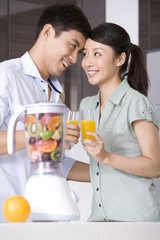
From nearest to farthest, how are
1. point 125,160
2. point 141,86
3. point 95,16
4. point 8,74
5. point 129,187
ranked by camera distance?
point 125,160 → point 129,187 → point 8,74 → point 141,86 → point 95,16

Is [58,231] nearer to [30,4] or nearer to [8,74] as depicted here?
[8,74]

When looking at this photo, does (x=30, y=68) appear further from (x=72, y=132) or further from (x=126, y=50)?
(x=72, y=132)

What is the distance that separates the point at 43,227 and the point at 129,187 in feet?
2.46

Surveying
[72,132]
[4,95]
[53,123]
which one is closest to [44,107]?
[53,123]

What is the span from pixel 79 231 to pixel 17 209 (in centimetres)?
17

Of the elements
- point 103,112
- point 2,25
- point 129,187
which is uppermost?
point 2,25

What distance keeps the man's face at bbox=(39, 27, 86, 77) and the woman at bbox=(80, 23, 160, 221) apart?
0.17 ft

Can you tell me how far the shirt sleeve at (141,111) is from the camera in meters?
1.67

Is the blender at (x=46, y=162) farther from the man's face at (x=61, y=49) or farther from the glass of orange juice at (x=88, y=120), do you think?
the man's face at (x=61, y=49)

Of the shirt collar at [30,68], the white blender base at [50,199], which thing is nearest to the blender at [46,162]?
the white blender base at [50,199]

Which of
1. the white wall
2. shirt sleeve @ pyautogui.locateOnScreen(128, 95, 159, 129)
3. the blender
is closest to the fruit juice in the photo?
shirt sleeve @ pyautogui.locateOnScreen(128, 95, 159, 129)

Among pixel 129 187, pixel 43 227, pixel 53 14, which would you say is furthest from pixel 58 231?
pixel 53 14

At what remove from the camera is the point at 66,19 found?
194cm

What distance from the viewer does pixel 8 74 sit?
181 centimetres
